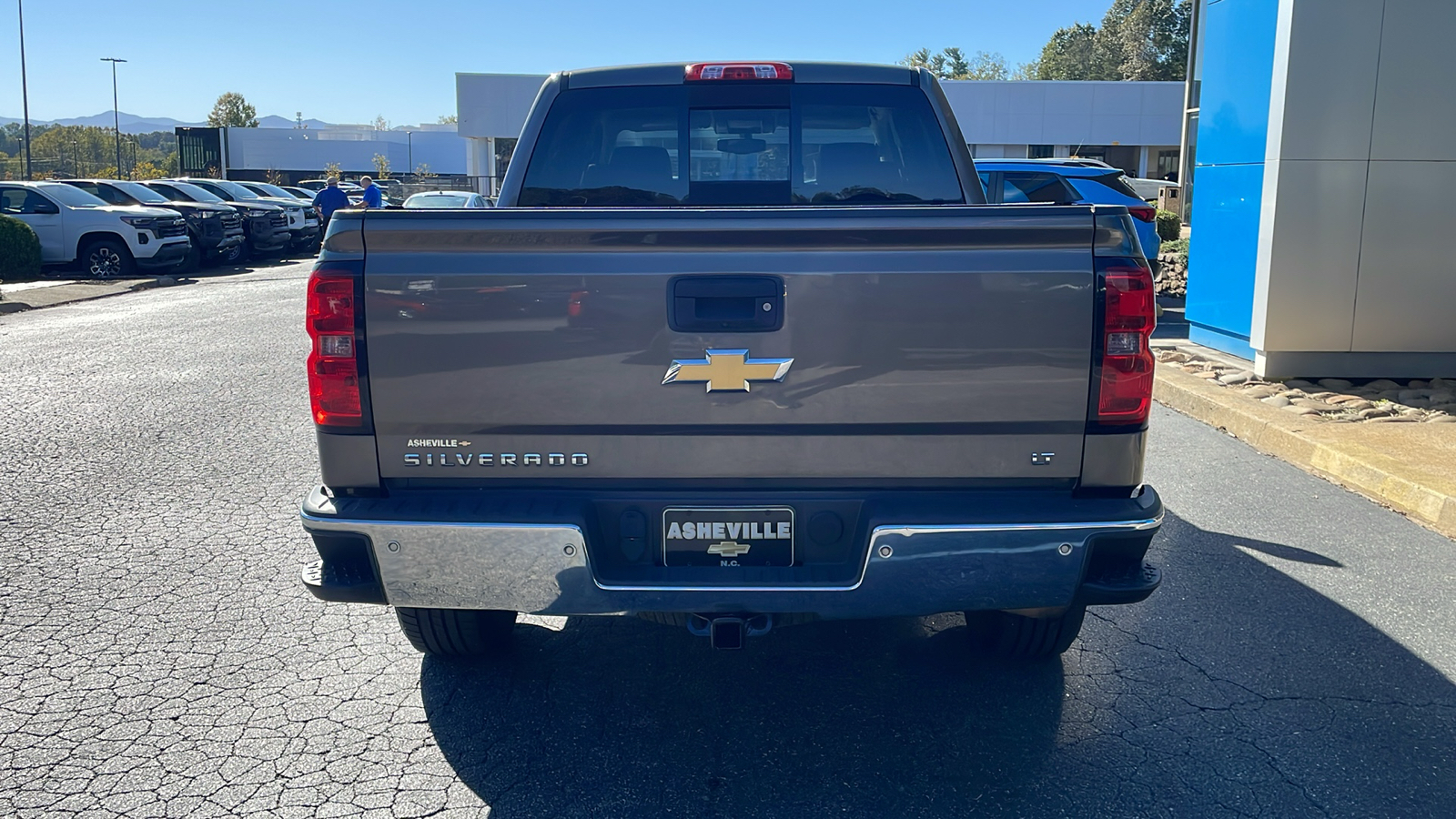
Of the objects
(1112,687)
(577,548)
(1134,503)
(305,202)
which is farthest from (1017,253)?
(305,202)

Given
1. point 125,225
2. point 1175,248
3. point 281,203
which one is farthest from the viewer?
point 281,203

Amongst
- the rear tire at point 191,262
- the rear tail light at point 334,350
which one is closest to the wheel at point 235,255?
the rear tire at point 191,262

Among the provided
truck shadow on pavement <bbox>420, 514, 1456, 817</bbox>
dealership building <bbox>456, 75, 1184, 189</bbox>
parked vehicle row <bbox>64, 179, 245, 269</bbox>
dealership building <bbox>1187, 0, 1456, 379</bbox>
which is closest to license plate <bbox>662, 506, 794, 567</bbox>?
truck shadow on pavement <bbox>420, 514, 1456, 817</bbox>

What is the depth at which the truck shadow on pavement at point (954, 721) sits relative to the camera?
3.29 metres

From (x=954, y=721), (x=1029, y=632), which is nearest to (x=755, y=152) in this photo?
(x=1029, y=632)

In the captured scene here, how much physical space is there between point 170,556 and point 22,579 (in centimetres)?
58

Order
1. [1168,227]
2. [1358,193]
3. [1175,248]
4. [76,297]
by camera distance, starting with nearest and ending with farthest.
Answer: [1358,193] → [76,297] → [1175,248] → [1168,227]

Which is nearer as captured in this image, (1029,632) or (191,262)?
(1029,632)

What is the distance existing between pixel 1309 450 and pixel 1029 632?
4.25 m

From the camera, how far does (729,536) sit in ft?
10.6

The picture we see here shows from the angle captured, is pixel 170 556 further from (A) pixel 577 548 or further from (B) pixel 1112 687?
(B) pixel 1112 687

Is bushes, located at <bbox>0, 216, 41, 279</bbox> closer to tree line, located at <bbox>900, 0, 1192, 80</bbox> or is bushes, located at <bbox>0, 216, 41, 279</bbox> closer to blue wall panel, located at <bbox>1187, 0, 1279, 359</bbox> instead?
blue wall panel, located at <bbox>1187, 0, 1279, 359</bbox>

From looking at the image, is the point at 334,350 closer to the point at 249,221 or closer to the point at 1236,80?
the point at 1236,80

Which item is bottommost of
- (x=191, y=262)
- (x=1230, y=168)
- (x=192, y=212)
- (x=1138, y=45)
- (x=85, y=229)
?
(x=191, y=262)
